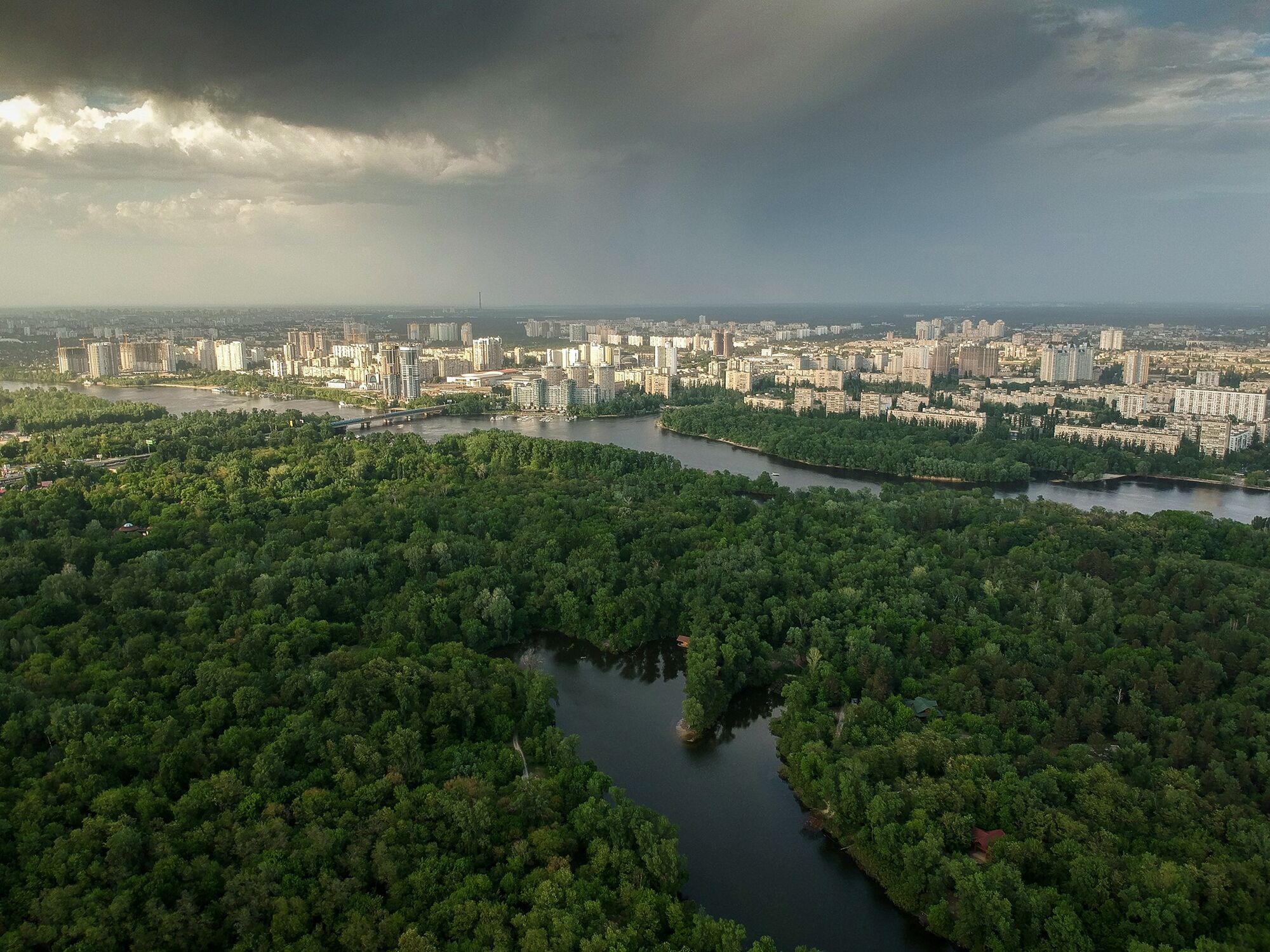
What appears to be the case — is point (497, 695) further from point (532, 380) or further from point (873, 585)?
point (532, 380)

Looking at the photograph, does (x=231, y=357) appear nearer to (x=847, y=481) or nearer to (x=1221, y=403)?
(x=847, y=481)

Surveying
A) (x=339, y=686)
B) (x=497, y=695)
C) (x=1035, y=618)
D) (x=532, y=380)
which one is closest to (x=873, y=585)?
(x=1035, y=618)

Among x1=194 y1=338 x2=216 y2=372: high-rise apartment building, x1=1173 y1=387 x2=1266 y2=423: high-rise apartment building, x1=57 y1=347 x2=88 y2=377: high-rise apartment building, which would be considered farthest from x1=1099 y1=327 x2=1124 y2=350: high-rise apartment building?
x1=57 y1=347 x2=88 y2=377: high-rise apartment building

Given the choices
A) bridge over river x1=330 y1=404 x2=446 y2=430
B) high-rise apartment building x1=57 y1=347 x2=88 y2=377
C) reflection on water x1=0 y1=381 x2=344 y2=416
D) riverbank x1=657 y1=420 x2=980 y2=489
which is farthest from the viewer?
high-rise apartment building x1=57 y1=347 x2=88 y2=377

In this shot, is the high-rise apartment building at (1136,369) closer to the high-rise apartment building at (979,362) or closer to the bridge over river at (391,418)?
the high-rise apartment building at (979,362)

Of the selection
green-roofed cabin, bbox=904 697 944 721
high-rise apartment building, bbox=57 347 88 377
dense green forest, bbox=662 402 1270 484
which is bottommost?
green-roofed cabin, bbox=904 697 944 721

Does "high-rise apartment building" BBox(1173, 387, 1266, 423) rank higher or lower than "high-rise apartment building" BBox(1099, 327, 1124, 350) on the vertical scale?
lower

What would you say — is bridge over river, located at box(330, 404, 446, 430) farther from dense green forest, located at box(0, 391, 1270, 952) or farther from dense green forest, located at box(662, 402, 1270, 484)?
dense green forest, located at box(0, 391, 1270, 952)
